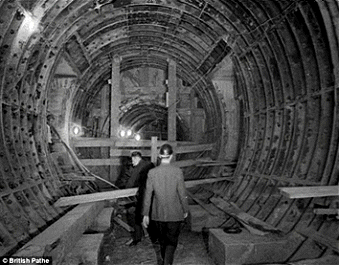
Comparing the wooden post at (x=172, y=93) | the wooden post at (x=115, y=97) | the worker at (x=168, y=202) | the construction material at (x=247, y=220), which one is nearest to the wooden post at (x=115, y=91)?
the wooden post at (x=115, y=97)

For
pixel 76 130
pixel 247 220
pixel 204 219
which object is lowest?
pixel 204 219

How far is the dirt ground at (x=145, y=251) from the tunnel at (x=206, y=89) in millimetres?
1290

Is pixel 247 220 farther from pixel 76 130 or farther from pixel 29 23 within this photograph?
pixel 76 130

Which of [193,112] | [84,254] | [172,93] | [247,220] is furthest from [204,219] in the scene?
[193,112]

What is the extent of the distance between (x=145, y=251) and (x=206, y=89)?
283 inches

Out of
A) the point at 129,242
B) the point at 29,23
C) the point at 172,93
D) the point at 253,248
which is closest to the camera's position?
the point at 253,248

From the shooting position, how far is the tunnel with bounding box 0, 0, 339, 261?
16.3ft

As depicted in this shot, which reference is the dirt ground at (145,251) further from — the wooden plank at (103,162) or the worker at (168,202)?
the wooden plank at (103,162)

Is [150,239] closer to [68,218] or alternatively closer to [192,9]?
[68,218]

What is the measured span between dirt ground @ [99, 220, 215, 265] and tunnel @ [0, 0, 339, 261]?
1.29m

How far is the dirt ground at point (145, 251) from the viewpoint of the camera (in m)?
5.04

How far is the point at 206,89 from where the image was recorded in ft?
36.3

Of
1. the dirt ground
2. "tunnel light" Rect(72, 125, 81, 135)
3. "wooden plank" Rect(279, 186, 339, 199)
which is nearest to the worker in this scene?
the dirt ground

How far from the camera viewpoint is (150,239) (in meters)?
6.10
